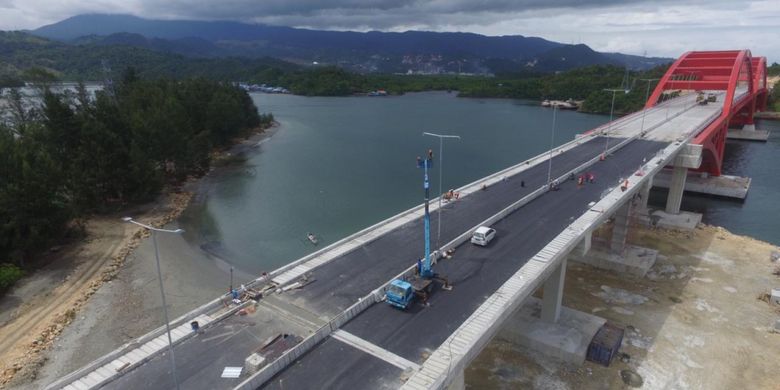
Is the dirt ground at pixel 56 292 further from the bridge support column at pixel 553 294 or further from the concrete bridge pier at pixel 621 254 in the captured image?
the concrete bridge pier at pixel 621 254

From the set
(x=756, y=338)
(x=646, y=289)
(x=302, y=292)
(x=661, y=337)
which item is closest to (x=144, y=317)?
(x=302, y=292)

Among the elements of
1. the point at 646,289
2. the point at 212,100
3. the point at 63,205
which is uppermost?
the point at 212,100

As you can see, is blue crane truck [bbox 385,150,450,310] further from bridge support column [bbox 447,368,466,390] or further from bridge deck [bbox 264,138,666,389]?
bridge support column [bbox 447,368,466,390]

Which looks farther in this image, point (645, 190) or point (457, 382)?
point (645, 190)

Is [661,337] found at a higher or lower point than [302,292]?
lower

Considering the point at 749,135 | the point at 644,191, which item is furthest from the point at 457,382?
the point at 749,135

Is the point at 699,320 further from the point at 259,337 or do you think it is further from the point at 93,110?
the point at 93,110

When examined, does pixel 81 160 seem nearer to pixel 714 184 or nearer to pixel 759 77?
pixel 714 184

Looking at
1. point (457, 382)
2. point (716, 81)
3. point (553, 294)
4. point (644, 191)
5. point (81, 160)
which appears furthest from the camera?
point (716, 81)
